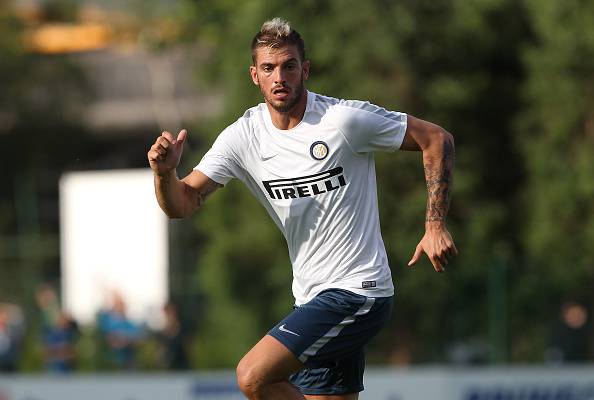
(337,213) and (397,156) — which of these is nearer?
(337,213)

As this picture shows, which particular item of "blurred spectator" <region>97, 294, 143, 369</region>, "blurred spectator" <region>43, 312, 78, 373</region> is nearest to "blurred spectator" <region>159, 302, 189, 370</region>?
"blurred spectator" <region>97, 294, 143, 369</region>

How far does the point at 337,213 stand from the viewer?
654 centimetres

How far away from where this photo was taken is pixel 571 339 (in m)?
15.8

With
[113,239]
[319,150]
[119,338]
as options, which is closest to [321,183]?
[319,150]

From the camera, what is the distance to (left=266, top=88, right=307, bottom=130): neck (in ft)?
21.4

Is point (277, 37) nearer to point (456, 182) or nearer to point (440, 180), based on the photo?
point (440, 180)

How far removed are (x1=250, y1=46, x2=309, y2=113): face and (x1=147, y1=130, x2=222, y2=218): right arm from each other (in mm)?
453

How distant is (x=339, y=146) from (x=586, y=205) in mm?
13407

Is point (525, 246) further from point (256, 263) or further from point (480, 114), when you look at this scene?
point (256, 263)

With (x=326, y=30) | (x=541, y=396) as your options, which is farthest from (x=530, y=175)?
(x=541, y=396)

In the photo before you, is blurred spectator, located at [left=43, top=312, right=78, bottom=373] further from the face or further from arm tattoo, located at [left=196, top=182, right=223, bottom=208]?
the face

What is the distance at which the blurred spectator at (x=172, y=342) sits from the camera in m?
17.1

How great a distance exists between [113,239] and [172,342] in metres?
6.16

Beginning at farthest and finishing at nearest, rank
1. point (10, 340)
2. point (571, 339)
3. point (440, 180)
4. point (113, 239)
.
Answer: point (113, 239), point (10, 340), point (571, 339), point (440, 180)
